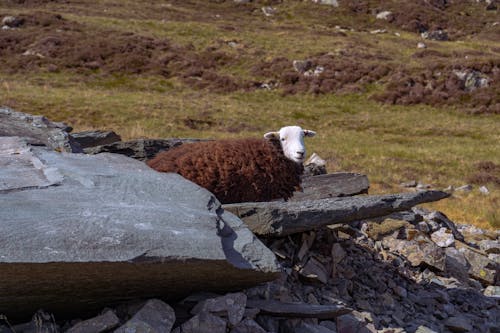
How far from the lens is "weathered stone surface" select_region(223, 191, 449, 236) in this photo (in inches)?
260

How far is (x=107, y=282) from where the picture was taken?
4.42 metres

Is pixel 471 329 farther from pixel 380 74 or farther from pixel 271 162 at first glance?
pixel 380 74

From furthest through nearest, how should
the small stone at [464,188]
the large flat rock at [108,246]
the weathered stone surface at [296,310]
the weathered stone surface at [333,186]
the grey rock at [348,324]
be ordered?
the small stone at [464,188] → the weathered stone surface at [333,186] → the grey rock at [348,324] → the weathered stone surface at [296,310] → the large flat rock at [108,246]

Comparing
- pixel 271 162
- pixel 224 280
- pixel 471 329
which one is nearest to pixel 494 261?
pixel 471 329

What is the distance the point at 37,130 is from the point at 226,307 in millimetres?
A: 8317

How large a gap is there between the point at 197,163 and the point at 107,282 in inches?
159

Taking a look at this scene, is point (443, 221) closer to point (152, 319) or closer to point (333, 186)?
point (333, 186)

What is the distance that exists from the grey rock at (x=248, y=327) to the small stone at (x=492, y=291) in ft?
19.1

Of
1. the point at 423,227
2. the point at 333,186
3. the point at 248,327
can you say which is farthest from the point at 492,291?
the point at 248,327

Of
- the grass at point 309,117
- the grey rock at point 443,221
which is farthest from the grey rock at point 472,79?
the grey rock at point 443,221

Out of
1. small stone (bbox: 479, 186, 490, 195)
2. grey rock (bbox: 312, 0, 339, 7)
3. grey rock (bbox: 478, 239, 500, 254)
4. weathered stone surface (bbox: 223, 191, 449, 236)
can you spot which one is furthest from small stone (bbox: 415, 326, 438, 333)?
grey rock (bbox: 312, 0, 339, 7)

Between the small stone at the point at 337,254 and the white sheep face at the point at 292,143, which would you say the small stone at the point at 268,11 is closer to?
the white sheep face at the point at 292,143

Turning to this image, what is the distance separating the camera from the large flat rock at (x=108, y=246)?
413 centimetres

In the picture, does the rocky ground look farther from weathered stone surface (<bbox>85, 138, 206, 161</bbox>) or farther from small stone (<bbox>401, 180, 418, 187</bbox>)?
small stone (<bbox>401, 180, 418, 187</bbox>)
